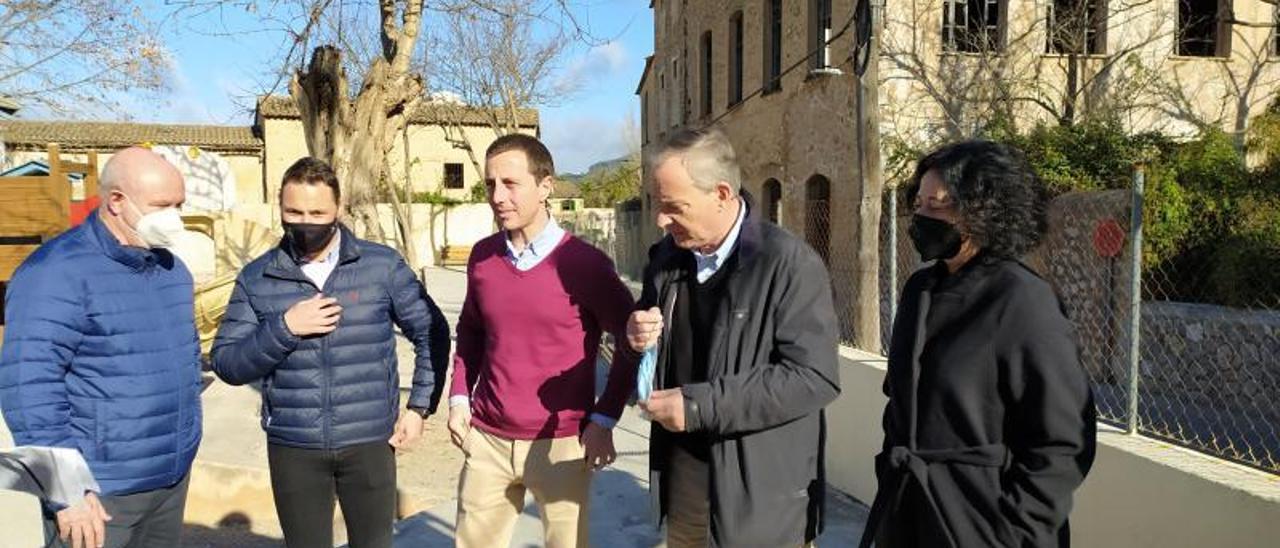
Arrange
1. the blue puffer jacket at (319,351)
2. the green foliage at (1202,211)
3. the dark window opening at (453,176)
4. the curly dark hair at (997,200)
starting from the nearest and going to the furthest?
the curly dark hair at (997,200), the blue puffer jacket at (319,351), the green foliage at (1202,211), the dark window opening at (453,176)

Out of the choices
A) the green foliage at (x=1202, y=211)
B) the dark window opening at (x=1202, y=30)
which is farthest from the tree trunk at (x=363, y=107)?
the dark window opening at (x=1202, y=30)

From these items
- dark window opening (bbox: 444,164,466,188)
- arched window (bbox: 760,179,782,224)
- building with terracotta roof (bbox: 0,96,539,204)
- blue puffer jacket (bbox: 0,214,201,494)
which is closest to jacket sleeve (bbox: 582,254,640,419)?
blue puffer jacket (bbox: 0,214,201,494)

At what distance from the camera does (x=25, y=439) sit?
2213 millimetres

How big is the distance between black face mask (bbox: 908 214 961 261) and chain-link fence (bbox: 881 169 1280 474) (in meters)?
3.52

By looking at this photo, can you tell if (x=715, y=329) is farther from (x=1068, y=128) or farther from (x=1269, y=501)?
(x=1068, y=128)

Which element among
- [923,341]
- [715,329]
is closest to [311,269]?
[715,329]

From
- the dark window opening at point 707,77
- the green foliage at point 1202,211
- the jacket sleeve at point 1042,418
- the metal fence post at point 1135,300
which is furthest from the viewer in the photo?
the dark window opening at point 707,77

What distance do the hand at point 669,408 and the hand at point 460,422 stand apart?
0.98 metres

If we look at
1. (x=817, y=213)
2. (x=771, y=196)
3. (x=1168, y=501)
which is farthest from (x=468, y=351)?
(x=771, y=196)

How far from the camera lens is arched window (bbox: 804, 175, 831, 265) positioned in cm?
1273

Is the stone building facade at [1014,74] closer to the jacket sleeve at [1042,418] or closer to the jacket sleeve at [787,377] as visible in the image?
the jacket sleeve at [787,377]

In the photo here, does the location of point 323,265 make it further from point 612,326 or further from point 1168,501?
point 1168,501

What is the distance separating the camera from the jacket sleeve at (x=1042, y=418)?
1797 mm

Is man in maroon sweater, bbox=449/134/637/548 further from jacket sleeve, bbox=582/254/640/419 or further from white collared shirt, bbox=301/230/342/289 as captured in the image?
white collared shirt, bbox=301/230/342/289
